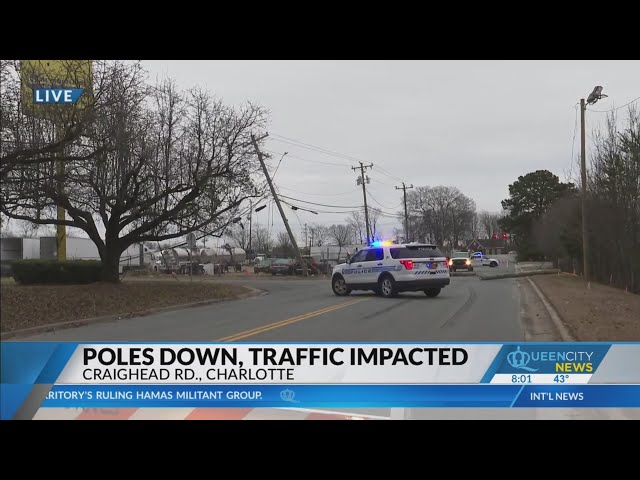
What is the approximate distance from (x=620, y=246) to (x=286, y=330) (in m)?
19.9

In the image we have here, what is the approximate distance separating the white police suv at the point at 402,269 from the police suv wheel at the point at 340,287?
2.77 feet

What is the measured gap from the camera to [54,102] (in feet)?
35.1

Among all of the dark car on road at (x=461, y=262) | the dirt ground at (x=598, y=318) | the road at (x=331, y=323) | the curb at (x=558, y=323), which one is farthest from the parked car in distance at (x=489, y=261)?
the curb at (x=558, y=323)

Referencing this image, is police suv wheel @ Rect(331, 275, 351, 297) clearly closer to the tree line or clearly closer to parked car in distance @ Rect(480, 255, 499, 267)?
the tree line

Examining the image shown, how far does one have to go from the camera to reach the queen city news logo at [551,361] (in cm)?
466

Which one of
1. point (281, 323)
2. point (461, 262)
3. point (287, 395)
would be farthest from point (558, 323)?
point (461, 262)

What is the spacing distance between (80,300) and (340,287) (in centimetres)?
862

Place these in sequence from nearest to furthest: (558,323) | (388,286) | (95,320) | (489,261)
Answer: (558,323) → (95,320) → (388,286) → (489,261)

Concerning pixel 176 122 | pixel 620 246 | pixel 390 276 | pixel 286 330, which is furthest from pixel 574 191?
pixel 286 330

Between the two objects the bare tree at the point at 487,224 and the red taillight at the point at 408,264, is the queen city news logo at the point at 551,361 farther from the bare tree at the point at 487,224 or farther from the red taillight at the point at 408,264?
the bare tree at the point at 487,224

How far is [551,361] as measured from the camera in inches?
184

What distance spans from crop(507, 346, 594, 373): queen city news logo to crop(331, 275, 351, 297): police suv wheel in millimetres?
14374

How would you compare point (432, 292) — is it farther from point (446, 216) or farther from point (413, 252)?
point (446, 216)

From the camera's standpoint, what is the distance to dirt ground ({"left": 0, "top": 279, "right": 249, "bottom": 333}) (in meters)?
11.3
